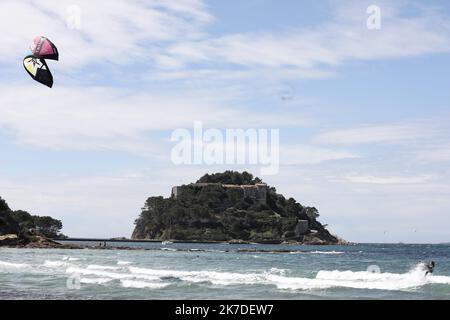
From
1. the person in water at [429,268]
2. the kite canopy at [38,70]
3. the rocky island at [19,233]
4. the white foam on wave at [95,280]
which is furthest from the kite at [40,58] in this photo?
the rocky island at [19,233]

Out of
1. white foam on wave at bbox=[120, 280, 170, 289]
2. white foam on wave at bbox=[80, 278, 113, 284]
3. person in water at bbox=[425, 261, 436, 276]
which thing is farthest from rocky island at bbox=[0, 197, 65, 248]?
person in water at bbox=[425, 261, 436, 276]

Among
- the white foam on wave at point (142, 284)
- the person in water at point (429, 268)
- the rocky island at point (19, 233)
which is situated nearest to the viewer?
the white foam on wave at point (142, 284)

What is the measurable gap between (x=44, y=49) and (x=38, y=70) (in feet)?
4.39

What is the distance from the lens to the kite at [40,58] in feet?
114

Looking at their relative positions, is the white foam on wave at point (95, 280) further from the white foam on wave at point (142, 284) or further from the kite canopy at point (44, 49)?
the kite canopy at point (44, 49)

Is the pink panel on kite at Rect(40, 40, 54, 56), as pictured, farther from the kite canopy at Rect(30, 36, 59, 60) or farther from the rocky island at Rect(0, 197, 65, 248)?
the rocky island at Rect(0, 197, 65, 248)

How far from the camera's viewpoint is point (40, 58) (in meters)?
35.5

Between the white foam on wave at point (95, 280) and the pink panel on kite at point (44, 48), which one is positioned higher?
the pink panel on kite at point (44, 48)

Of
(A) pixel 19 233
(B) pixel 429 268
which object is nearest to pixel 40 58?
(B) pixel 429 268
